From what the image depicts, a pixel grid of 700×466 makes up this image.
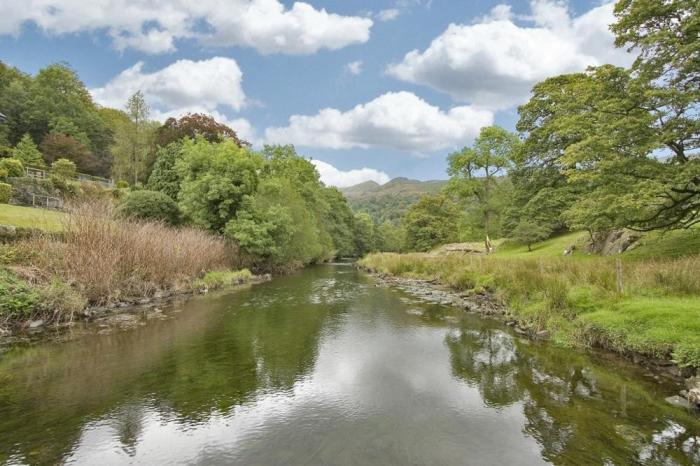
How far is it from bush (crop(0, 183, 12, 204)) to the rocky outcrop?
41068mm

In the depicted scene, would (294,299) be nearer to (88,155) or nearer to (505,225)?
(505,225)

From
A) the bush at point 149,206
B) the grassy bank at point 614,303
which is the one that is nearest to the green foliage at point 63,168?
the bush at point 149,206

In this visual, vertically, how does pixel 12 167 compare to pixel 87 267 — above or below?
above

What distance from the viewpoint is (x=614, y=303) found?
40.7 ft

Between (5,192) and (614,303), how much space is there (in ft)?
125

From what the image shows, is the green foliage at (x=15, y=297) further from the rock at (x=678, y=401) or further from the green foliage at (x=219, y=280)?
the rock at (x=678, y=401)

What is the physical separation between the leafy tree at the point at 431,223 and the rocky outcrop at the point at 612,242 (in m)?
43.5

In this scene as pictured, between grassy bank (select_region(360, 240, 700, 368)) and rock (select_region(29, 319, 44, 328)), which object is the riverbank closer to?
grassy bank (select_region(360, 240, 700, 368))

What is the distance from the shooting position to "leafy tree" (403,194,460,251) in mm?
70062

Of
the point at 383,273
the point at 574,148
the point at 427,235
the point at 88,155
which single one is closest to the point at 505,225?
the point at 383,273

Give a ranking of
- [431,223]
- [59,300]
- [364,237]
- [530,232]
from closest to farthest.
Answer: [59,300] < [530,232] < [431,223] < [364,237]

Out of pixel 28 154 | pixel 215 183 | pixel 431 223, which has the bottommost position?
pixel 431 223

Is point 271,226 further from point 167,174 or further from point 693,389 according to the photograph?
point 693,389

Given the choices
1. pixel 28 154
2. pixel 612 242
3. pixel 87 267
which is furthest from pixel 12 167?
pixel 612 242
